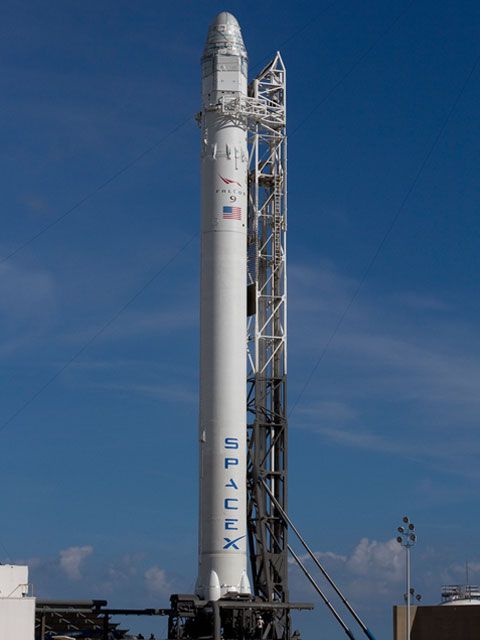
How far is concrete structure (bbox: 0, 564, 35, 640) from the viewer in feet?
174

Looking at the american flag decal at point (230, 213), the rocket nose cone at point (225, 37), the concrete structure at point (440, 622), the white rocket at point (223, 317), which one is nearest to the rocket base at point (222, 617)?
the white rocket at point (223, 317)

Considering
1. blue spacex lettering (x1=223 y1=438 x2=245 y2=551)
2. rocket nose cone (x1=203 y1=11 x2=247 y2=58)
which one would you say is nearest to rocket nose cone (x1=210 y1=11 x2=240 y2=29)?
rocket nose cone (x1=203 y1=11 x2=247 y2=58)

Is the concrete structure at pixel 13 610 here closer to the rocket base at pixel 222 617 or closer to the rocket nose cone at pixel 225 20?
the rocket base at pixel 222 617

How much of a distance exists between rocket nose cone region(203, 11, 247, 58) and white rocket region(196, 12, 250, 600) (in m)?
0.05

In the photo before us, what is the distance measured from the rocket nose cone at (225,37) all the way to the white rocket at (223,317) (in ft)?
0.15

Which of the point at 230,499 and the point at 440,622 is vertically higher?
the point at 230,499

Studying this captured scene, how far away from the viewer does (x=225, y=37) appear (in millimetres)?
63719

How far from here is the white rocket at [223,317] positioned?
189ft

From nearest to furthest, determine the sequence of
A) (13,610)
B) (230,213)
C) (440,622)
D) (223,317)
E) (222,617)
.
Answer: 1. (13,610)
2. (222,617)
3. (223,317)
4. (230,213)
5. (440,622)

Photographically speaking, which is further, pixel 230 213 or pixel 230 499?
pixel 230 213

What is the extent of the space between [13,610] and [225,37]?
2808 centimetres

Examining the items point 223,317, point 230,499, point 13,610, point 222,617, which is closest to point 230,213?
point 223,317

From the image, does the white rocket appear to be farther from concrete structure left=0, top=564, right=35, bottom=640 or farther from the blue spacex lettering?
concrete structure left=0, top=564, right=35, bottom=640

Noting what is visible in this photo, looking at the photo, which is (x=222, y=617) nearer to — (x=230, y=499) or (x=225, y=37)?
(x=230, y=499)
